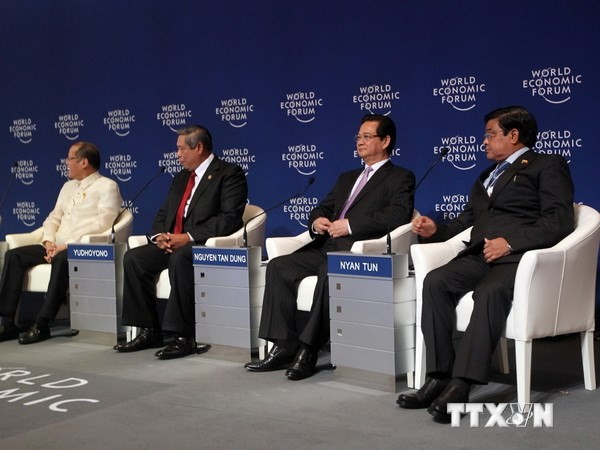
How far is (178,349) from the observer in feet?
16.0

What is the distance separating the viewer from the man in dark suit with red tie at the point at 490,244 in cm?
345

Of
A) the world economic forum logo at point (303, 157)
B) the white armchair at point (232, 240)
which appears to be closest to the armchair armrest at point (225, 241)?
the white armchair at point (232, 240)

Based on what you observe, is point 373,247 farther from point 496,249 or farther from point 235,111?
point 235,111

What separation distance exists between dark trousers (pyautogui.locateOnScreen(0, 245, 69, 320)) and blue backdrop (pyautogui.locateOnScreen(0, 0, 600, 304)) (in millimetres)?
1240

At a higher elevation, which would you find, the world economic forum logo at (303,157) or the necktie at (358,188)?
the world economic forum logo at (303,157)

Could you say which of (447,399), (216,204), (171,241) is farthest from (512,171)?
(171,241)

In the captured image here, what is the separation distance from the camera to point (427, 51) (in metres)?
5.38

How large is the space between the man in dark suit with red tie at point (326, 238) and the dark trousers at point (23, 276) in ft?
5.51

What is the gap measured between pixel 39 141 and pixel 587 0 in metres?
4.54

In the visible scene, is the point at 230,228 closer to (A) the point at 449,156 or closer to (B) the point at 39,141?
(A) the point at 449,156

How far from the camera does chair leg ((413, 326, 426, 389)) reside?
3.85 meters

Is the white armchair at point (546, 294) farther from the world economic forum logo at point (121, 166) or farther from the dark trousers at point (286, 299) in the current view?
the world economic forum logo at point (121, 166)

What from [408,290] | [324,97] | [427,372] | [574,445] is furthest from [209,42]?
[574,445]

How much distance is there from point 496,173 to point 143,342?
7.62 feet
